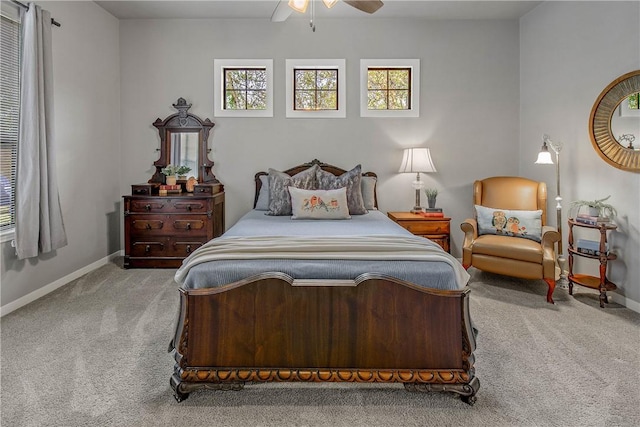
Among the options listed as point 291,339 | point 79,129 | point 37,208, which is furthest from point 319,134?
point 291,339

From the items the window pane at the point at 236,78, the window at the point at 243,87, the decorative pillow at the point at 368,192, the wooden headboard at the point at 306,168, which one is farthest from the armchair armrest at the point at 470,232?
the window pane at the point at 236,78

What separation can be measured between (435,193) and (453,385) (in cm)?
302

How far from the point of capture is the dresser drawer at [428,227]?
424 cm

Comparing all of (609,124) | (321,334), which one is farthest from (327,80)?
(321,334)

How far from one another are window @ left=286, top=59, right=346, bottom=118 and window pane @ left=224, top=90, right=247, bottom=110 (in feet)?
1.87

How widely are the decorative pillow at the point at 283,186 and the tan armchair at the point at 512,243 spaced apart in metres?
Result: 1.69

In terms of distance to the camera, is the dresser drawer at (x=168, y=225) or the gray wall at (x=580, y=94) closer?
the gray wall at (x=580, y=94)

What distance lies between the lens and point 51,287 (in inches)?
142

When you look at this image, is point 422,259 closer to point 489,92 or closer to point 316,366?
point 316,366

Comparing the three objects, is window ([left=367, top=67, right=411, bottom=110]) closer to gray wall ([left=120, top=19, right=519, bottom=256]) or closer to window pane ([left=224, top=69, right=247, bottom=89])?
gray wall ([left=120, top=19, right=519, bottom=256])

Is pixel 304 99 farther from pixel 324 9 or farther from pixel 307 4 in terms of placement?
pixel 307 4

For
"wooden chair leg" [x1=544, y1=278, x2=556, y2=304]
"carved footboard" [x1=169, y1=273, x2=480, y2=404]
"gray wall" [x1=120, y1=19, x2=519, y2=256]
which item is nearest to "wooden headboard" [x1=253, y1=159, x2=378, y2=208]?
"gray wall" [x1=120, y1=19, x2=519, y2=256]

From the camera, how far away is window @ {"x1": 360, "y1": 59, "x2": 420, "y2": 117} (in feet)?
15.5

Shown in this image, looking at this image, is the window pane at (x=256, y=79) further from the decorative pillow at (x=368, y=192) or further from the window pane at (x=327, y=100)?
the decorative pillow at (x=368, y=192)
